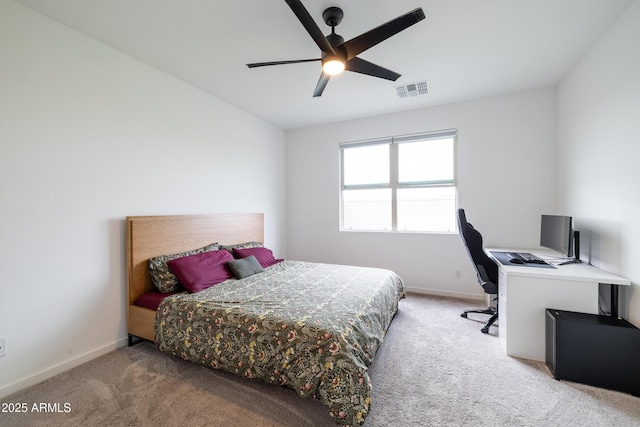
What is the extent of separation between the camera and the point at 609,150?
219cm

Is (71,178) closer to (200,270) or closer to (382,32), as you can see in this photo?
(200,270)

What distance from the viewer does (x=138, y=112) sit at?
8.34 feet

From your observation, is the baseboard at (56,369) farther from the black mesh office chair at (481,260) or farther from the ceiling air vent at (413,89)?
the ceiling air vent at (413,89)

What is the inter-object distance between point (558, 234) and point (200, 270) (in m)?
3.68

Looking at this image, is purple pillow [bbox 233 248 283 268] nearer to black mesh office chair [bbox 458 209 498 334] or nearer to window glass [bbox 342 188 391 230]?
Result: window glass [bbox 342 188 391 230]

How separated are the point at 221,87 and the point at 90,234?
2.08 meters

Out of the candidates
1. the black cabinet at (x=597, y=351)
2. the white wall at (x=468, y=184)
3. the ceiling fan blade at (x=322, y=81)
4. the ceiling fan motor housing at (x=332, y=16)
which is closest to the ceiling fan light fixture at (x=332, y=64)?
the ceiling fan blade at (x=322, y=81)

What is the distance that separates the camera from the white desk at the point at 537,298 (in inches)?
80.5

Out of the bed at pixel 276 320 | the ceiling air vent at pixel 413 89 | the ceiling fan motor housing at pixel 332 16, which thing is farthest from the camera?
the ceiling air vent at pixel 413 89

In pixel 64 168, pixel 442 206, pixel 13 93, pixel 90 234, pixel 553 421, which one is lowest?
pixel 553 421

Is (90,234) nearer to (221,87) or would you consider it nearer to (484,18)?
(221,87)

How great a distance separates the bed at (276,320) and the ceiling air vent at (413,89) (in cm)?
225

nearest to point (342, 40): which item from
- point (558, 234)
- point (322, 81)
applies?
point (322, 81)

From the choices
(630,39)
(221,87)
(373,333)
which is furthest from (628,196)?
(221,87)
